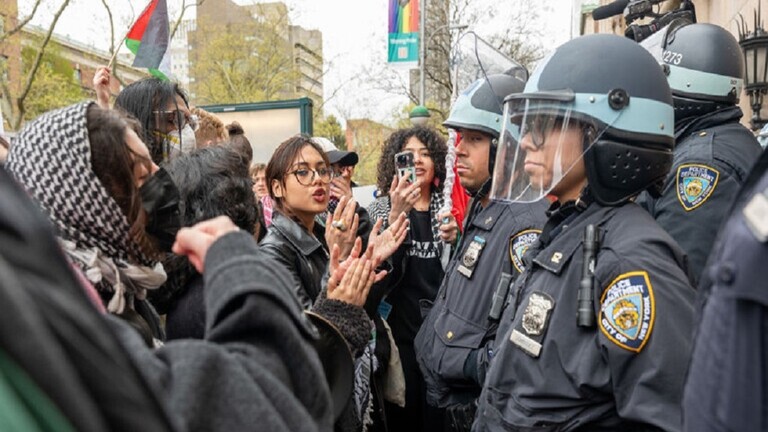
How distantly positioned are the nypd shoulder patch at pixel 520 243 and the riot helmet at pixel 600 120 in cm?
54

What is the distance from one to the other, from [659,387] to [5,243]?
1471 mm

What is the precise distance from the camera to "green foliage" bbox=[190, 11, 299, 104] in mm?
27625

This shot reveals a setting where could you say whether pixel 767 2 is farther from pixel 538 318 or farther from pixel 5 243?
pixel 5 243

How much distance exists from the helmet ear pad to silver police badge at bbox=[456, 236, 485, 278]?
36.2 inches

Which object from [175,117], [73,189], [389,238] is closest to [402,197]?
[389,238]

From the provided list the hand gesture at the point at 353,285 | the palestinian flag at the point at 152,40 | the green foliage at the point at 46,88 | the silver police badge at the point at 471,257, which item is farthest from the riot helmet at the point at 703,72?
the green foliage at the point at 46,88

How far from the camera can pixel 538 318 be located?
1.82 m

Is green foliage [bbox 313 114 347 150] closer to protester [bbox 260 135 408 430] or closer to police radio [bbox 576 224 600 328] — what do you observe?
protester [bbox 260 135 408 430]

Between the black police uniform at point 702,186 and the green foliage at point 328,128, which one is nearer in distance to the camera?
the black police uniform at point 702,186

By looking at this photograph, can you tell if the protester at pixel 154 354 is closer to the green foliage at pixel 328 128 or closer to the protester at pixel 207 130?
the protester at pixel 207 130

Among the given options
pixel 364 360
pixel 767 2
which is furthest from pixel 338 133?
pixel 364 360

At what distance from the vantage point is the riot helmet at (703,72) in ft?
9.95

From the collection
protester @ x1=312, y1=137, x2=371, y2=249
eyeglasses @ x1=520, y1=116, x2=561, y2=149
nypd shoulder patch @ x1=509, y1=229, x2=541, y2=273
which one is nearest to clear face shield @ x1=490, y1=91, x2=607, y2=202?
eyeglasses @ x1=520, y1=116, x2=561, y2=149

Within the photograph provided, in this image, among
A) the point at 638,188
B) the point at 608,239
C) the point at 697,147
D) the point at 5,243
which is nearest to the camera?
the point at 5,243
